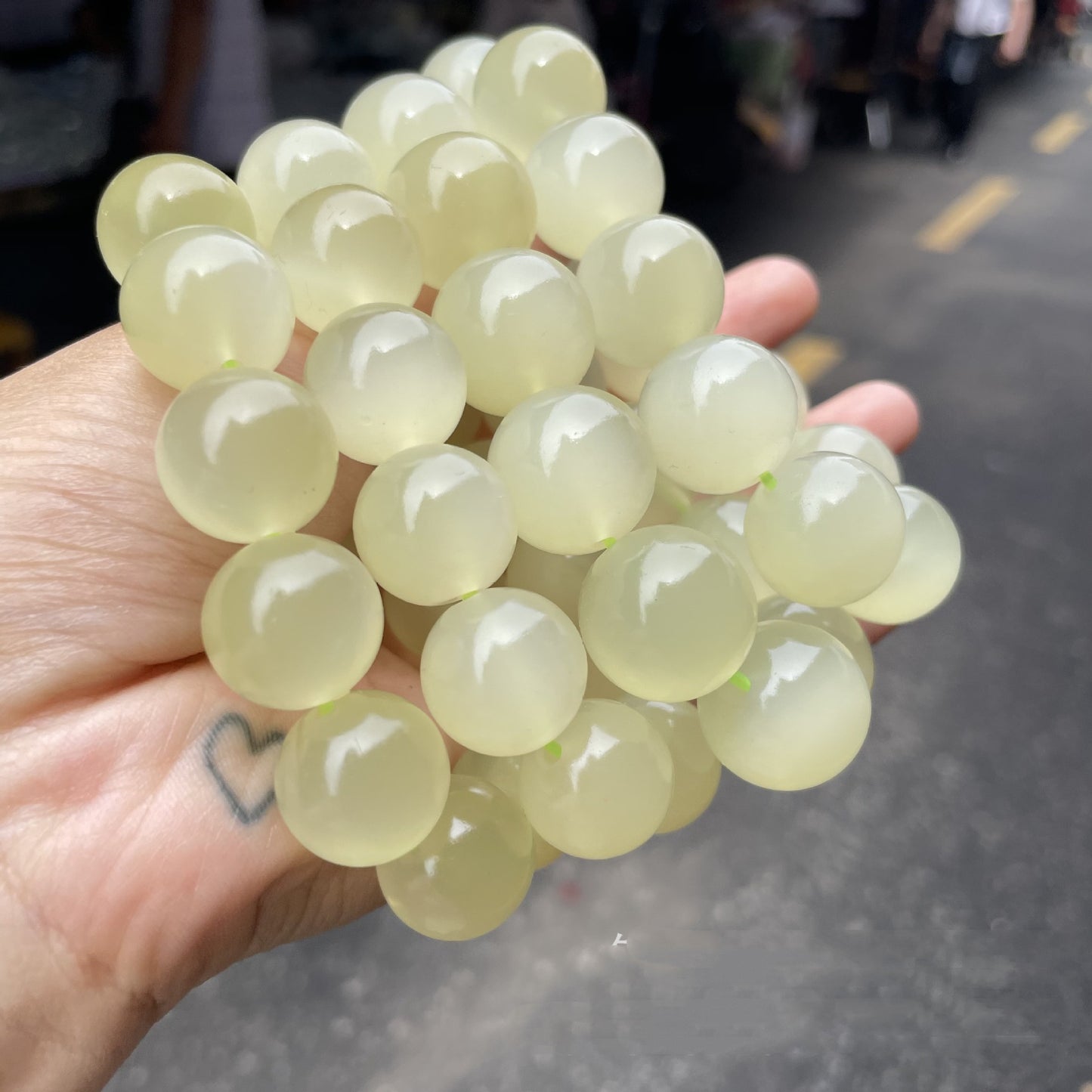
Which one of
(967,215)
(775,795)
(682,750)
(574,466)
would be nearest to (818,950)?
(775,795)

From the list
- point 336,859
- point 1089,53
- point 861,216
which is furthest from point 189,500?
point 1089,53

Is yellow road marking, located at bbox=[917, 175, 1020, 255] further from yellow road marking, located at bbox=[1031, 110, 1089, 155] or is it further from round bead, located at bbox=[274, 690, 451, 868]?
round bead, located at bbox=[274, 690, 451, 868]

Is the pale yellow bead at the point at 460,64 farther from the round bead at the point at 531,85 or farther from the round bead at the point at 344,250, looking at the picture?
the round bead at the point at 344,250

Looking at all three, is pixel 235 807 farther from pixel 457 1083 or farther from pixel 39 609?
pixel 457 1083

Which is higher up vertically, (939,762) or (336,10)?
(336,10)

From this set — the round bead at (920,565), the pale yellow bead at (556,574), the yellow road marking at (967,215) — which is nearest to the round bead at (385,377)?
the pale yellow bead at (556,574)

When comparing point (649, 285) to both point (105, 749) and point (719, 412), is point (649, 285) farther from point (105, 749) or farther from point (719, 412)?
point (105, 749)

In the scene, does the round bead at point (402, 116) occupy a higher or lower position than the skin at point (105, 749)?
higher

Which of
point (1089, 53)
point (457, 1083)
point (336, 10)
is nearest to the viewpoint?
point (457, 1083)
